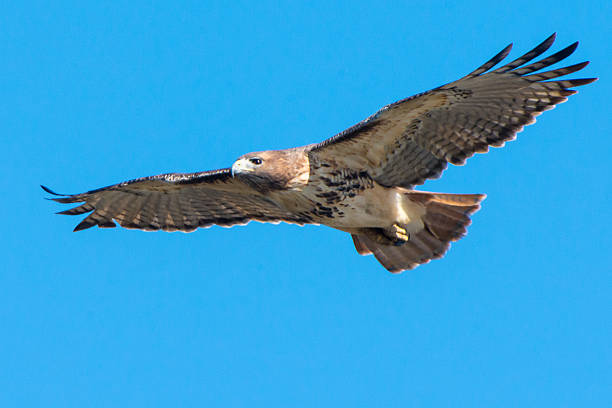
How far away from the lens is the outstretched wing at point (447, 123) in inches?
335

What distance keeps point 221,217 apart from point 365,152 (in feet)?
7.81

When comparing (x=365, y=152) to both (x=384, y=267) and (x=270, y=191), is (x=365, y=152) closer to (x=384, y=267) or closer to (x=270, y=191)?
(x=270, y=191)

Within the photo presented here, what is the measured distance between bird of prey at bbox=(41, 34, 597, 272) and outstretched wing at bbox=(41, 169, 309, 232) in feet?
0.09

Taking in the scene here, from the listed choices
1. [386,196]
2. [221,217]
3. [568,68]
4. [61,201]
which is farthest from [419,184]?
[61,201]

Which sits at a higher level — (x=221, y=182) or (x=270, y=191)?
(x=221, y=182)

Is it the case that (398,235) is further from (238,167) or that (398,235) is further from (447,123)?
(238,167)

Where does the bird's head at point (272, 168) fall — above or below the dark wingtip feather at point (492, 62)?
below

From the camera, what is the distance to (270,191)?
9.10m

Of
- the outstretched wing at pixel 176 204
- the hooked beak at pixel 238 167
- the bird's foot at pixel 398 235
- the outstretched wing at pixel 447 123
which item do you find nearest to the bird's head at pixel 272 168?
the hooked beak at pixel 238 167

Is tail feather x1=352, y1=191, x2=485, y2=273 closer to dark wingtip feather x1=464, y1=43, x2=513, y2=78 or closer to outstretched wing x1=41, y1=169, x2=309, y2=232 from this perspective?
outstretched wing x1=41, y1=169, x2=309, y2=232

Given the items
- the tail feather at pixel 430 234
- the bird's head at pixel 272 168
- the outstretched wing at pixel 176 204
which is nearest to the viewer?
the bird's head at pixel 272 168

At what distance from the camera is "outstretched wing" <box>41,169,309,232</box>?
10164 millimetres

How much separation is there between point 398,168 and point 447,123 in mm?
685

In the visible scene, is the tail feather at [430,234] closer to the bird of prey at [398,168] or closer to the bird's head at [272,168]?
the bird of prey at [398,168]
